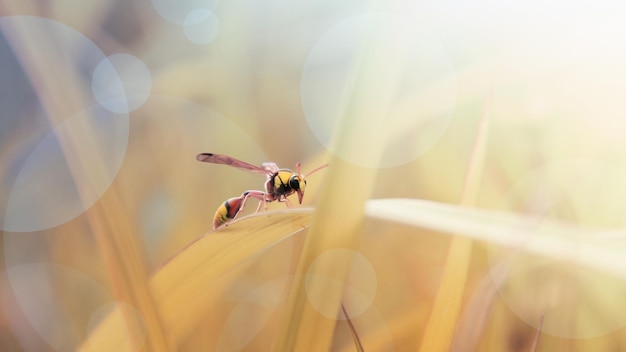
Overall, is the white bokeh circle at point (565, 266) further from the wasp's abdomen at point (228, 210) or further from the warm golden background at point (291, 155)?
the wasp's abdomen at point (228, 210)

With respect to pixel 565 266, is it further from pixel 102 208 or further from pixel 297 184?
pixel 102 208

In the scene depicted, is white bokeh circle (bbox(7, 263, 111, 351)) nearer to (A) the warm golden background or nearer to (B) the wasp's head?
(A) the warm golden background

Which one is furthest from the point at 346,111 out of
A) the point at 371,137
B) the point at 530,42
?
the point at 530,42

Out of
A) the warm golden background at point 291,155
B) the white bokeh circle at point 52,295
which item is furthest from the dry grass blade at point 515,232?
the white bokeh circle at point 52,295

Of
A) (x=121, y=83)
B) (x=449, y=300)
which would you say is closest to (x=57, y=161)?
(x=121, y=83)

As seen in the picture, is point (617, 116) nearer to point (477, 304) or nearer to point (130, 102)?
point (477, 304)

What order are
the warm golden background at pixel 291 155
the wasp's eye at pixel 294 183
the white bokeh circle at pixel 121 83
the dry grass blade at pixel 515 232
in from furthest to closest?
the white bokeh circle at pixel 121 83 < the wasp's eye at pixel 294 183 < the warm golden background at pixel 291 155 < the dry grass blade at pixel 515 232

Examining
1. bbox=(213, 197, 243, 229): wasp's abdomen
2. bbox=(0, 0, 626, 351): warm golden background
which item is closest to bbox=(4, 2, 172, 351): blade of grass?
bbox=(0, 0, 626, 351): warm golden background
